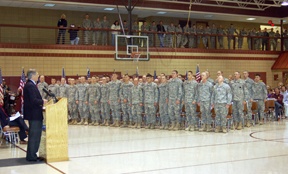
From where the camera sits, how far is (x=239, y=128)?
44.2 ft

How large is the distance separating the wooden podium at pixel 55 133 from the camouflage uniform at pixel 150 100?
6.15 metres

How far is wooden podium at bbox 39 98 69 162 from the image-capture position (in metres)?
8.25

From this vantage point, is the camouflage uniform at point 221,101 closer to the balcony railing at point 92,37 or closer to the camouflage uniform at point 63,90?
the camouflage uniform at point 63,90

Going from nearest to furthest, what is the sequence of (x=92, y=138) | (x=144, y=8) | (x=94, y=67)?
(x=92, y=138)
(x=94, y=67)
(x=144, y=8)

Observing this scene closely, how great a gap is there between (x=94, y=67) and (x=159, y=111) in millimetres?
7292

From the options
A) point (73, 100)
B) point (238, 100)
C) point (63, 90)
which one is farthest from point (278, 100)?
point (63, 90)

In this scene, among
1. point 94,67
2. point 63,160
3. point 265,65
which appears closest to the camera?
point 63,160

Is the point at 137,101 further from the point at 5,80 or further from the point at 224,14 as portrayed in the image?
the point at 224,14

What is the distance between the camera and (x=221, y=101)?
12.6 m

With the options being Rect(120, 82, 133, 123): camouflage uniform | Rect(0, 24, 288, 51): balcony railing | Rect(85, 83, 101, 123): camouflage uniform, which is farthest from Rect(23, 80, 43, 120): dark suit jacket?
Rect(0, 24, 288, 51): balcony railing

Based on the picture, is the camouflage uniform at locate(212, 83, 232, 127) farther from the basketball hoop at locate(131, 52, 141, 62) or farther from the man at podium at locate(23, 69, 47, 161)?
the man at podium at locate(23, 69, 47, 161)

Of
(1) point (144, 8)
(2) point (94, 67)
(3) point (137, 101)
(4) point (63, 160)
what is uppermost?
(1) point (144, 8)

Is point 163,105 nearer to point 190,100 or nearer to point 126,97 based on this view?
point 190,100

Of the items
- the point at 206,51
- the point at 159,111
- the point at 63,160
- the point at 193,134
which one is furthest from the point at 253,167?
the point at 206,51
